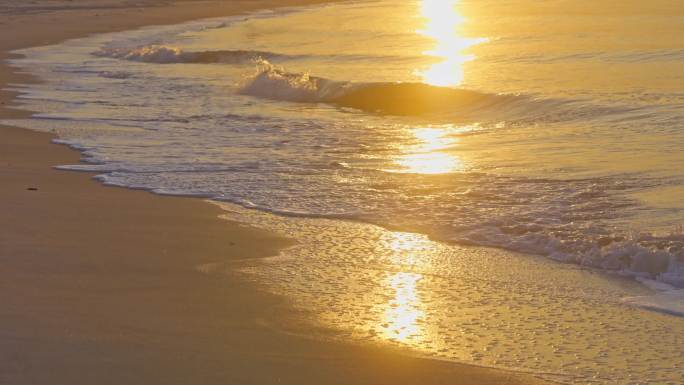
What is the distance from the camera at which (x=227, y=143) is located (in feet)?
36.1

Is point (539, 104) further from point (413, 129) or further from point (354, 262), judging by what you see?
point (354, 262)

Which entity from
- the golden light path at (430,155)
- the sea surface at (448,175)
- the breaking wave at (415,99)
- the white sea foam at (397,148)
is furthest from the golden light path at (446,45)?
the golden light path at (430,155)

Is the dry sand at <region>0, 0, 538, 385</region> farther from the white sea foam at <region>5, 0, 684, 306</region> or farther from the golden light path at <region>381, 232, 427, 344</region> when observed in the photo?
the white sea foam at <region>5, 0, 684, 306</region>

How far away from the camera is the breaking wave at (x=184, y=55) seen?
22844 millimetres

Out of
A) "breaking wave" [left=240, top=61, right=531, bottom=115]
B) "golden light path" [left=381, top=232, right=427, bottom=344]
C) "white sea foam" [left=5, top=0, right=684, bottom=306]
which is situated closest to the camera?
"golden light path" [left=381, top=232, right=427, bottom=344]

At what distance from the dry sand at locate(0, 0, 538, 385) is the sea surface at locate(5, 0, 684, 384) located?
0.82 feet

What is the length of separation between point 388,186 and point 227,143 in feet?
9.59

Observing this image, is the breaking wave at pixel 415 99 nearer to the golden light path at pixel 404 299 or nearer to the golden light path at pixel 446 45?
the golden light path at pixel 446 45

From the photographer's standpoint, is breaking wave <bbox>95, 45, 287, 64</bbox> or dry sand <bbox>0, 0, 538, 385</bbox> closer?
dry sand <bbox>0, 0, 538, 385</bbox>

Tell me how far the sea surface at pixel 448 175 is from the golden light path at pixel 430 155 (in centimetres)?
4

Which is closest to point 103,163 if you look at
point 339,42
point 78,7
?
point 339,42

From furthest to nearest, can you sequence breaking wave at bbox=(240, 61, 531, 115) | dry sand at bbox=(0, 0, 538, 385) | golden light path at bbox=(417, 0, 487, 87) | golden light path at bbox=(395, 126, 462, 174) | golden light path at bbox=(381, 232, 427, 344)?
golden light path at bbox=(417, 0, 487, 87)
breaking wave at bbox=(240, 61, 531, 115)
golden light path at bbox=(395, 126, 462, 174)
golden light path at bbox=(381, 232, 427, 344)
dry sand at bbox=(0, 0, 538, 385)

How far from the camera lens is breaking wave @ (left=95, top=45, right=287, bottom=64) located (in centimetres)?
2284

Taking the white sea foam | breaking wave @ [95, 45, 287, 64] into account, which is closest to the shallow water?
the white sea foam
